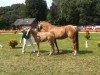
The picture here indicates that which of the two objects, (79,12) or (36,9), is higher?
(36,9)

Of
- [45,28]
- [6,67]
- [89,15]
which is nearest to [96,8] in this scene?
[89,15]

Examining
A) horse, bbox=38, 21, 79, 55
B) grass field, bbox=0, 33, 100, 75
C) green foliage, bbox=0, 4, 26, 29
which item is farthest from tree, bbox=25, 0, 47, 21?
grass field, bbox=0, 33, 100, 75

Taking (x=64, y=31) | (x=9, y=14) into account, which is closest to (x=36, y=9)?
(x=9, y=14)

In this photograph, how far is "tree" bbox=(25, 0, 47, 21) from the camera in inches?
4444

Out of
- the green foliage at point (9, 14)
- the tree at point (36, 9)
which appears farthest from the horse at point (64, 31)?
the tree at point (36, 9)

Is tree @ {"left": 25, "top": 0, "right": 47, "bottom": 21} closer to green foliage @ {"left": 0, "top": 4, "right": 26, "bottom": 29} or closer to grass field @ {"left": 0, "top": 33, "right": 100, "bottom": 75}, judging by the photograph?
green foliage @ {"left": 0, "top": 4, "right": 26, "bottom": 29}

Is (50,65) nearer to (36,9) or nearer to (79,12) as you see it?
(79,12)

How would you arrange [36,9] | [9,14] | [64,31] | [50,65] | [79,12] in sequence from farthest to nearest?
[9,14], [36,9], [79,12], [64,31], [50,65]

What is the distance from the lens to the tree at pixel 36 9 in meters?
113

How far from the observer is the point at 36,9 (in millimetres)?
112625

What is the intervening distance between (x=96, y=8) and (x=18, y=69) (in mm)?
83993

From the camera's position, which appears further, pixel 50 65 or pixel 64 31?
pixel 64 31

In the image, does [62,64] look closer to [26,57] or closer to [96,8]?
[26,57]

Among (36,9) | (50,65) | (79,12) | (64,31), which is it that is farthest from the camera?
(36,9)
